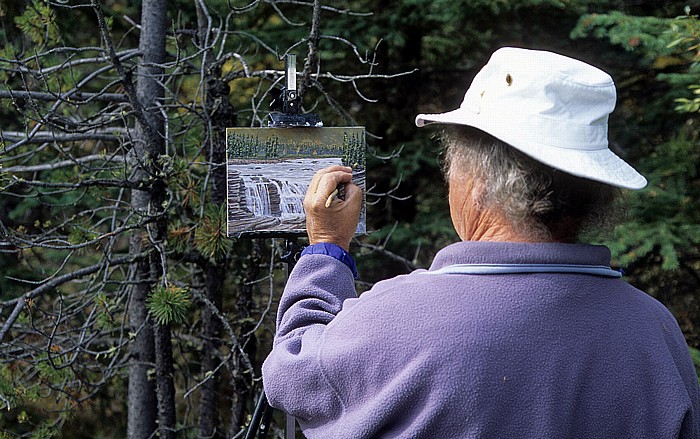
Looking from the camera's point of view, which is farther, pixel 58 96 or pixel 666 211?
pixel 666 211

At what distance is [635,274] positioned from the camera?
4254 millimetres

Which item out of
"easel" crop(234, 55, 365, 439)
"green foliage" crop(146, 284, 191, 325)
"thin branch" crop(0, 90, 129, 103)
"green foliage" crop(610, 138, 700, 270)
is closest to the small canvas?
"easel" crop(234, 55, 365, 439)

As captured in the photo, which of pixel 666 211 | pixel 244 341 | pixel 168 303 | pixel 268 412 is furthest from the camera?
pixel 666 211

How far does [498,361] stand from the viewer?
118 cm

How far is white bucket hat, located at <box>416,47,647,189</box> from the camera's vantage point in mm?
1252

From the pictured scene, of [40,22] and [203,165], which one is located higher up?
[40,22]

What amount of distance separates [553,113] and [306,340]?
556 millimetres

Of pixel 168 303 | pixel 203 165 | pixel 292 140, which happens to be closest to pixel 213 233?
pixel 168 303

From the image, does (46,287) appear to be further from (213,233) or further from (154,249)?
(213,233)

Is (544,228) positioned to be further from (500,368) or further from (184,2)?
A: (184,2)

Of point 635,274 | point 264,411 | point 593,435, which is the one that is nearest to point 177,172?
point 264,411

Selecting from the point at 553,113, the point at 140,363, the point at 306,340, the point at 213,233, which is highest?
the point at 553,113

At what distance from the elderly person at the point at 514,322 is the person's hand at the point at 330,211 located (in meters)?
0.21

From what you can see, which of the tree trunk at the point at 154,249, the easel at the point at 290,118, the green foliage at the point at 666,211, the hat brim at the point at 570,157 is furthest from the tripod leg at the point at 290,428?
the green foliage at the point at 666,211
